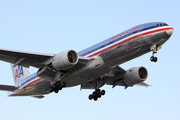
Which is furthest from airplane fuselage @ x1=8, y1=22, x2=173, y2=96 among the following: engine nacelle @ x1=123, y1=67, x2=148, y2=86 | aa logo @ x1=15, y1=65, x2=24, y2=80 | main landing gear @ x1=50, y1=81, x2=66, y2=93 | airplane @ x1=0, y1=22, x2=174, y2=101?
aa logo @ x1=15, y1=65, x2=24, y2=80

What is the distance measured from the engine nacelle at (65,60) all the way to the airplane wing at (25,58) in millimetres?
1271

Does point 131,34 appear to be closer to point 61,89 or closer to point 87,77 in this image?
point 87,77

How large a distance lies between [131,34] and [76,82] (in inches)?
328

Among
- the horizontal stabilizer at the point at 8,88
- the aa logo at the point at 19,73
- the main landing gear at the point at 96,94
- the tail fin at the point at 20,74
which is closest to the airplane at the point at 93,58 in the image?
the horizontal stabilizer at the point at 8,88

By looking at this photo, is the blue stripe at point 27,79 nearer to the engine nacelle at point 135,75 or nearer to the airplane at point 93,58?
the airplane at point 93,58

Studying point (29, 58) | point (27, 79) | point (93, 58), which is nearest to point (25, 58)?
point (29, 58)

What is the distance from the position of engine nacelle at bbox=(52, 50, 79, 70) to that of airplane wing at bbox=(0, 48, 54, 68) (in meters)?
1.27

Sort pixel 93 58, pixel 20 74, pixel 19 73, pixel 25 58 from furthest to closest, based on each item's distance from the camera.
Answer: pixel 19 73 < pixel 20 74 < pixel 25 58 < pixel 93 58

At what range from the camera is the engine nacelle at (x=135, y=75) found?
116 feet

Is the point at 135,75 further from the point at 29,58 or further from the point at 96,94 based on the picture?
the point at 29,58

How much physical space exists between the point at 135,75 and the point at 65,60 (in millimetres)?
10071

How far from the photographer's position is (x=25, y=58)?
30547 millimetres

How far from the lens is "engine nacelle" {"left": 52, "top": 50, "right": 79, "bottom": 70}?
2878cm

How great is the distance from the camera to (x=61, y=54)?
29.2m
